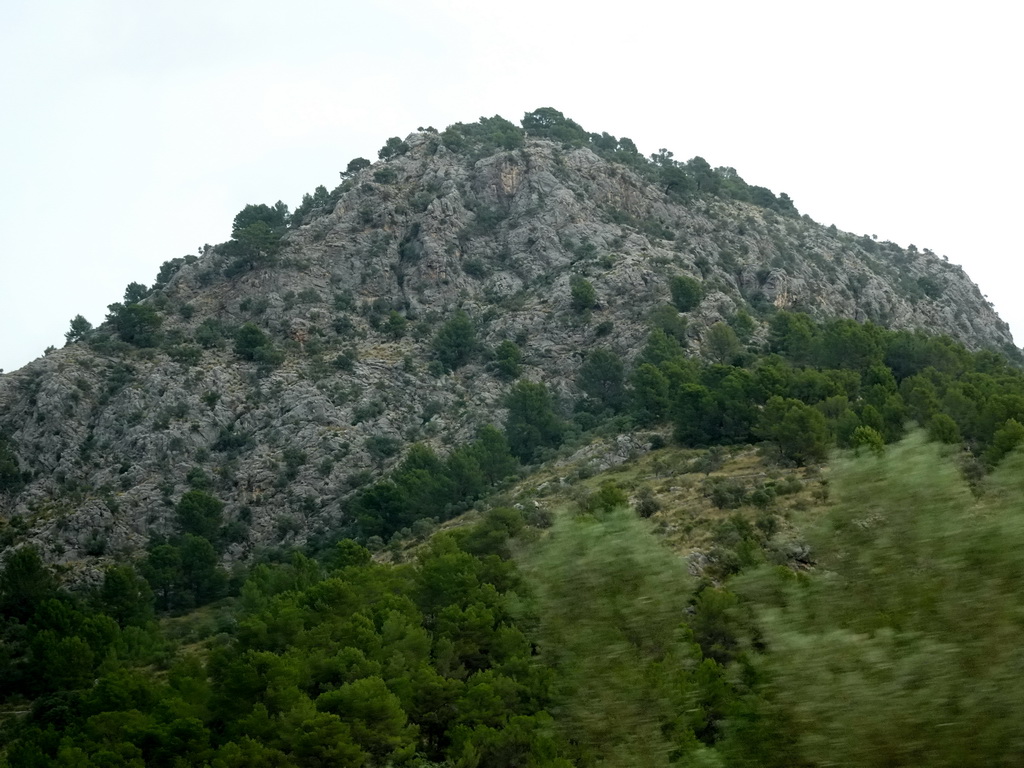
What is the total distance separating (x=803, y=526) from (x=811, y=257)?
9047cm

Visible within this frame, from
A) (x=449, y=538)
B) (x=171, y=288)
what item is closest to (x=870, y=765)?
(x=449, y=538)

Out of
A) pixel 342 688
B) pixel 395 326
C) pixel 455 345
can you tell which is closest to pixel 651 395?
pixel 455 345

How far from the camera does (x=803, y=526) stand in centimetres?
914

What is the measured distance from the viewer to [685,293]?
76.8 meters

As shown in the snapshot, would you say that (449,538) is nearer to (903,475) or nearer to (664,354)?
(903,475)

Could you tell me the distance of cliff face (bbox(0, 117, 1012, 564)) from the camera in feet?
215

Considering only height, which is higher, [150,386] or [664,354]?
[150,386]

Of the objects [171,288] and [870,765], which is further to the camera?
[171,288]

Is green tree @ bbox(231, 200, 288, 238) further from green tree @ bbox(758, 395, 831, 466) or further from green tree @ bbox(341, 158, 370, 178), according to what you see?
green tree @ bbox(758, 395, 831, 466)

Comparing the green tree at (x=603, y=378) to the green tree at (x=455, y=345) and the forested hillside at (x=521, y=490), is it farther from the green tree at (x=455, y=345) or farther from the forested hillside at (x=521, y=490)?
the green tree at (x=455, y=345)

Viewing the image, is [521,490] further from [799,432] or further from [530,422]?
[799,432]

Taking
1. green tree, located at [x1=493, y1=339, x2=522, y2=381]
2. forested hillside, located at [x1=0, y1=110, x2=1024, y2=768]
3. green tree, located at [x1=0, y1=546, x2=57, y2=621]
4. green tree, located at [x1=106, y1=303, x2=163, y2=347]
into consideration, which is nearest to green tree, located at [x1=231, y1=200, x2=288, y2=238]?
forested hillside, located at [x1=0, y1=110, x2=1024, y2=768]

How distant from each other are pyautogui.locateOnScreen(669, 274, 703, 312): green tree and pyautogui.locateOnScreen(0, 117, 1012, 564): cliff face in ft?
3.65

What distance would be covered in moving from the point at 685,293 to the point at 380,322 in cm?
2767
